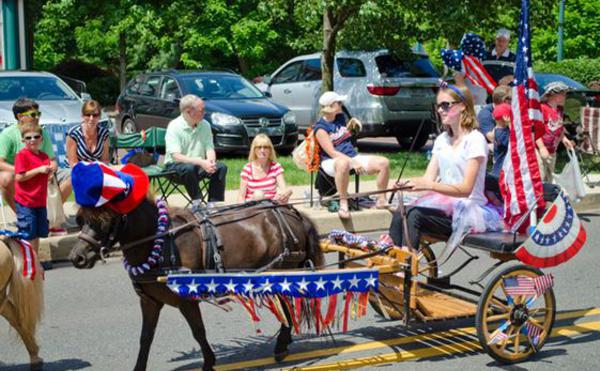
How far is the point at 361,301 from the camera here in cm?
608

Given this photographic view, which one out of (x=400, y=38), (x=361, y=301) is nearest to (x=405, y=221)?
(x=361, y=301)

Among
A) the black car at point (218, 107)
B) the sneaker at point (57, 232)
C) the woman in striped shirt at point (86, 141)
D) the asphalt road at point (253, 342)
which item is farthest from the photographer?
the black car at point (218, 107)

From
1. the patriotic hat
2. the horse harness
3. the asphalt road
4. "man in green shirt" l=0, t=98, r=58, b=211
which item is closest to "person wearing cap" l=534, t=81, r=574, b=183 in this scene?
the asphalt road

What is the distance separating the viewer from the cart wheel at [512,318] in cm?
625

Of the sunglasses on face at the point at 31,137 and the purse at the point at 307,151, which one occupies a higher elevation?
the sunglasses on face at the point at 31,137

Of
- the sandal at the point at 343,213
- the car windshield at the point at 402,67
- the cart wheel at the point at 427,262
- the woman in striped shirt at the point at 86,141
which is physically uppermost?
the car windshield at the point at 402,67

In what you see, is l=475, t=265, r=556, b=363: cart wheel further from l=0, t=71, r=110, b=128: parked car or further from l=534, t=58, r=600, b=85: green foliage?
l=534, t=58, r=600, b=85: green foliage

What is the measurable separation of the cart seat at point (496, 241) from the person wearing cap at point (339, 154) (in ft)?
13.1

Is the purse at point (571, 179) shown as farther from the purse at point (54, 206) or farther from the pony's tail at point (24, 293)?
the pony's tail at point (24, 293)

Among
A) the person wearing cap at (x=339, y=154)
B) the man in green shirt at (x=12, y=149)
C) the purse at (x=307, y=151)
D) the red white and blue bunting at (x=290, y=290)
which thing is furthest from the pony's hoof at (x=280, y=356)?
the purse at (x=307, y=151)

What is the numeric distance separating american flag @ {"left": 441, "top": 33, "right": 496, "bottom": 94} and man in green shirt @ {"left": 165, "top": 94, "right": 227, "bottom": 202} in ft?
10.2

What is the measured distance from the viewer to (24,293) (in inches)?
231

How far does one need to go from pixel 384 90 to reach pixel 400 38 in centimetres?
108

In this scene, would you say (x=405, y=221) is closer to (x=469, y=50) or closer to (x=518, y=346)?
(x=518, y=346)
